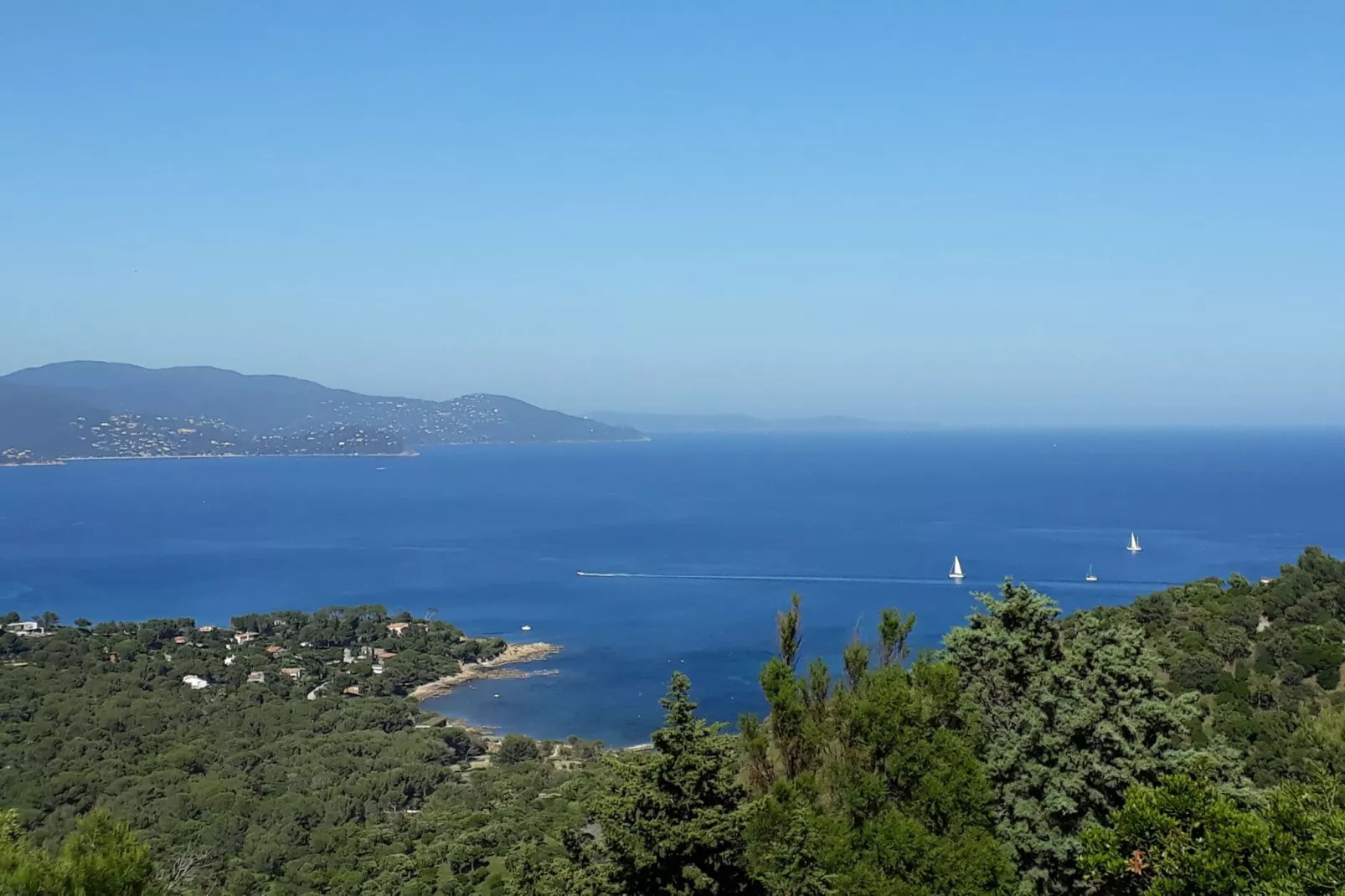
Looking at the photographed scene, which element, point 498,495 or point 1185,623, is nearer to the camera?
point 1185,623

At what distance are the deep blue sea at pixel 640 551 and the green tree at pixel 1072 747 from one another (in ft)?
85.4

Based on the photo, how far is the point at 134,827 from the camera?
75.2 ft

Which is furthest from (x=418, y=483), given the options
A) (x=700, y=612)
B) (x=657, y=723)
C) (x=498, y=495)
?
(x=657, y=723)

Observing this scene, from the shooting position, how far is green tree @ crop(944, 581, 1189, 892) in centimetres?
974

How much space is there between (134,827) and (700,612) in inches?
1367

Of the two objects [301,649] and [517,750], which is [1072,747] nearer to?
[517,750]

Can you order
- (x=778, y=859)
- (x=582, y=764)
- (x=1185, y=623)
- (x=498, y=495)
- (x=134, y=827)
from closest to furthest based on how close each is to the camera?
(x=778, y=859), (x=134, y=827), (x=1185, y=623), (x=582, y=764), (x=498, y=495)

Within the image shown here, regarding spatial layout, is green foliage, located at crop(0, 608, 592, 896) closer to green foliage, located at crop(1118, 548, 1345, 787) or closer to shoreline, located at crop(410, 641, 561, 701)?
shoreline, located at crop(410, 641, 561, 701)

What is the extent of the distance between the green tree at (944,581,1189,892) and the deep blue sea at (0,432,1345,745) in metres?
26.0

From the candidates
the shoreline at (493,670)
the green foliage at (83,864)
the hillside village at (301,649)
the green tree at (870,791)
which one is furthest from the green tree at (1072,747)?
the hillside village at (301,649)

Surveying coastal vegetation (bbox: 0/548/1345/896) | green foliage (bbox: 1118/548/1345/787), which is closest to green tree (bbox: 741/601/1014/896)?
coastal vegetation (bbox: 0/548/1345/896)

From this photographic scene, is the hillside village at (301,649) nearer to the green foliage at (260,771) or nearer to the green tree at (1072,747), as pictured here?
the green foliage at (260,771)

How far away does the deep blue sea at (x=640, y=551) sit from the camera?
4712 cm

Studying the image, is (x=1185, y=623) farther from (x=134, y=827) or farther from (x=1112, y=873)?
(x=134, y=827)
